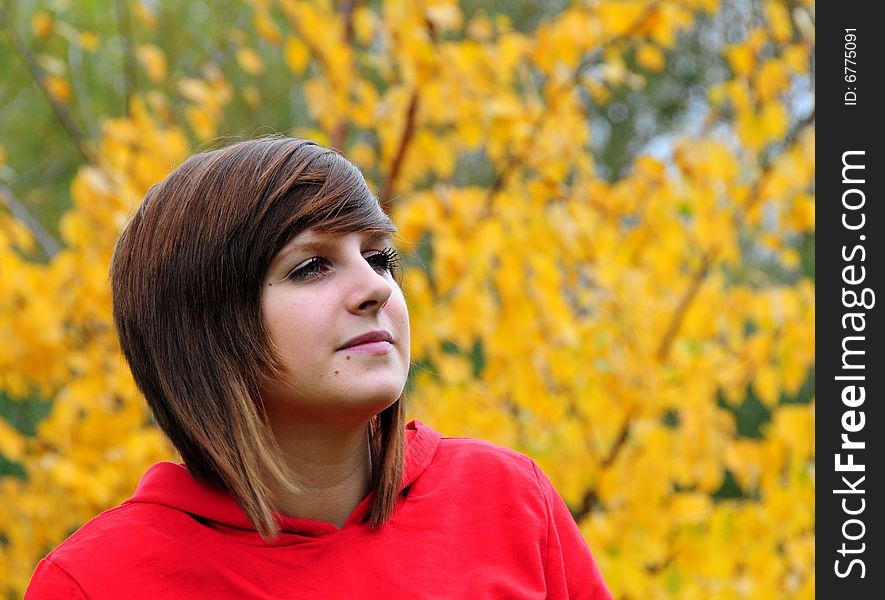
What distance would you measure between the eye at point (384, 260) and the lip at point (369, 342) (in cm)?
11

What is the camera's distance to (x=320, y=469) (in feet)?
3.95

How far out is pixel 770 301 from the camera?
255cm

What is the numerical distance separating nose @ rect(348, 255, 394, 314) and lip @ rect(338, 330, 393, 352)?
0.03m

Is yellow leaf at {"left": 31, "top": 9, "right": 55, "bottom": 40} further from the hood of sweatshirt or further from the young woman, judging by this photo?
the hood of sweatshirt

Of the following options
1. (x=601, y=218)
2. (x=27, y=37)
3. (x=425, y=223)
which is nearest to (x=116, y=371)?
(x=425, y=223)

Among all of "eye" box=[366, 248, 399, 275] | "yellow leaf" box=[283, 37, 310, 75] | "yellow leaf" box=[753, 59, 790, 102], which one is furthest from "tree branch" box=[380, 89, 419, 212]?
"eye" box=[366, 248, 399, 275]

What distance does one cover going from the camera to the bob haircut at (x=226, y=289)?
1124 millimetres

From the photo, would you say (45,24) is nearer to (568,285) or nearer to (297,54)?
(297,54)

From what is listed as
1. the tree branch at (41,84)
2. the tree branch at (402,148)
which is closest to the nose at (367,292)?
the tree branch at (402,148)

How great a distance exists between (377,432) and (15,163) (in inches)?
253

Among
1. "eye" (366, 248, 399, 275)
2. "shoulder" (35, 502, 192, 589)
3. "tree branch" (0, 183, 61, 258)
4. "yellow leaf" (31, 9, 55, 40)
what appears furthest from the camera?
"yellow leaf" (31, 9, 55, 40)

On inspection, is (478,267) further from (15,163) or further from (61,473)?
(15,163)

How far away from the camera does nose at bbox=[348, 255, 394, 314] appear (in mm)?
1117

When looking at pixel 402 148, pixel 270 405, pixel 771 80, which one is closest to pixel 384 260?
pixel 270 405
